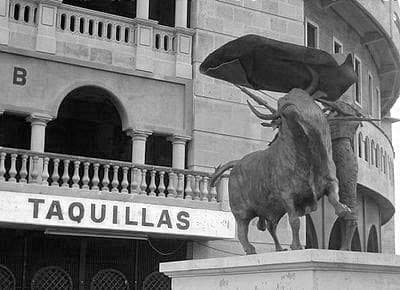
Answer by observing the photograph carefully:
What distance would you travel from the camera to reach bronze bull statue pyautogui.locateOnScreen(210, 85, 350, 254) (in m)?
6.80

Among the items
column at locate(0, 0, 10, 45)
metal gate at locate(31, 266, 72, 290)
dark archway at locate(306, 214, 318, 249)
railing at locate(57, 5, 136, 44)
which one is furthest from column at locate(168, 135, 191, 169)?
dark archway at locate(306, 214, 318, 249)

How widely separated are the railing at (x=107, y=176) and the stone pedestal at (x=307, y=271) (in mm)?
9250

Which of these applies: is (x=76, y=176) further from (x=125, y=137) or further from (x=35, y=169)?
(x=125, y=137)

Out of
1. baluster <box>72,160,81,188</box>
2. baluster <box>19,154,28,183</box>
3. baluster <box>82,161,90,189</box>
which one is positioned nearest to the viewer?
baluster <box>19,154,28,183</box>

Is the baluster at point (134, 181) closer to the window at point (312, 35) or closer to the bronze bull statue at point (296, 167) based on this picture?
the window at point (312, 35)

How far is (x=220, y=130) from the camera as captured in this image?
18828 millimetres

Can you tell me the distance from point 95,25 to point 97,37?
0.98ft

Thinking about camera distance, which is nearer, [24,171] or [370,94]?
[24,171]

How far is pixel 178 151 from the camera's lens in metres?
18.5

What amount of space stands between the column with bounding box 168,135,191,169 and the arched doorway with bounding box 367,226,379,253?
48.5 feet

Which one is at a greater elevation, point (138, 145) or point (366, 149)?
point (366, 149)

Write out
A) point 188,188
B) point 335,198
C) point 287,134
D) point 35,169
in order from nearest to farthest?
point 335,198 < point 287,134 < point 35,169 < point 188,188

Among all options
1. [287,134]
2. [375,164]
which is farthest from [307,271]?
[375,164]

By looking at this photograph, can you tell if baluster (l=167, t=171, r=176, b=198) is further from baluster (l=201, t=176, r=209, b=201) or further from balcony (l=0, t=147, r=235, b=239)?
baluster (l=201, t=176, r=209, b=201)
